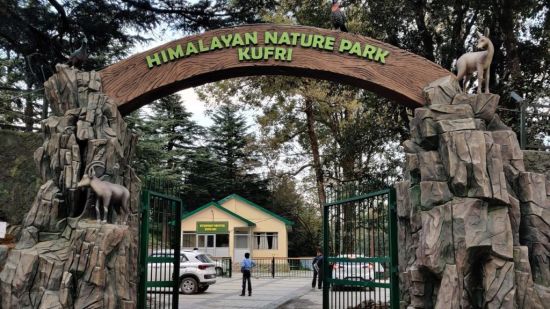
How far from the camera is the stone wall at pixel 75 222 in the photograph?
546 cm

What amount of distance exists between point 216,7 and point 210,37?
4191mm

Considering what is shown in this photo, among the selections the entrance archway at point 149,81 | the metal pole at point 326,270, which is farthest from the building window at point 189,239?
the entrance archway at point 149,81

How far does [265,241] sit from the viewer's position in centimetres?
3041

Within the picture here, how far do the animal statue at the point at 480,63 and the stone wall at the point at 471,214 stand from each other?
0.38 meters

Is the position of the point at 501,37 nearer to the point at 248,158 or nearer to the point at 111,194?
the point at 111,194

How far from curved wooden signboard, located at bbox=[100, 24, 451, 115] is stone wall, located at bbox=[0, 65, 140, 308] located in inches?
18.7

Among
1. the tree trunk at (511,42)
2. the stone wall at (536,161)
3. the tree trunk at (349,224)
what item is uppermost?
the tree trunk at (511,42)

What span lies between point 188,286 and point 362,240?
923 centimetres

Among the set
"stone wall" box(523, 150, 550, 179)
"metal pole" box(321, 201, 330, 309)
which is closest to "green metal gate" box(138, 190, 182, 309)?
"metal pole" box(321, 201, 330, 309)

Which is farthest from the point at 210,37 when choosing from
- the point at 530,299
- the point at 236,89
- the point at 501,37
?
the point at 236,89

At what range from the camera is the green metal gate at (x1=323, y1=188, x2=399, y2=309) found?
662 cm

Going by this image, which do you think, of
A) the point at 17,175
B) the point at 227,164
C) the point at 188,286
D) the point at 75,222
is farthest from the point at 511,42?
the point at 227,164

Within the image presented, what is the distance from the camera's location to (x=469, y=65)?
636 cm

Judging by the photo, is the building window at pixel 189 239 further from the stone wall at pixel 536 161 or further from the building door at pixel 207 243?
the stone wall at pixel 536 161
